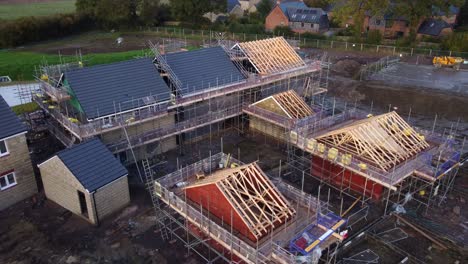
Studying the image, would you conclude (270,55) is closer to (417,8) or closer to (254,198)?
(254,198)

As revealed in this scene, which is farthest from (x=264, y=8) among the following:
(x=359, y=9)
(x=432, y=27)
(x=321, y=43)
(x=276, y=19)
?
(x=432, y=27)

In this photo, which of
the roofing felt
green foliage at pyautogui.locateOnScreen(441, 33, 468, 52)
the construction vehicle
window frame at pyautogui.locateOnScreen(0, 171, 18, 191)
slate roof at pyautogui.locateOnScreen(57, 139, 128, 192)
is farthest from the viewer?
green foliage at pyautogui.locateOnScreen(441, 33, 468, 52)

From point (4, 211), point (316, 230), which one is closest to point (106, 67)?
point (4, 211)


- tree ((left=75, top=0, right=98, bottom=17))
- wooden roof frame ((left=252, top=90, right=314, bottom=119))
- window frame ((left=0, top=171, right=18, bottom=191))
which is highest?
tree ((left=75, top=0, right=98, bottom=17))

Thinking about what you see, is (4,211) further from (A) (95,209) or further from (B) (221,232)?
(B) (221,232)

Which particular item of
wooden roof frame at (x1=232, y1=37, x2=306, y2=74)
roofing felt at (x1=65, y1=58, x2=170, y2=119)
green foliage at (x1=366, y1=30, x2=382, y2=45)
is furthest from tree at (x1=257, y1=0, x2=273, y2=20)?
→ roofing felt at (x1=65, y1=58, x2=170, y2=119)

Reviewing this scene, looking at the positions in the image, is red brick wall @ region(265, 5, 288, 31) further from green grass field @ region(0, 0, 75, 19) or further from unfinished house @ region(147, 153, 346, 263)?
unfinished house @ region(147, 153, 346, 263)

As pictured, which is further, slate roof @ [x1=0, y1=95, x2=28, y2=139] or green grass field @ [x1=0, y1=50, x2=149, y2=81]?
green grass field @ [x1=0, y1=50, x2=149, y2=81]
